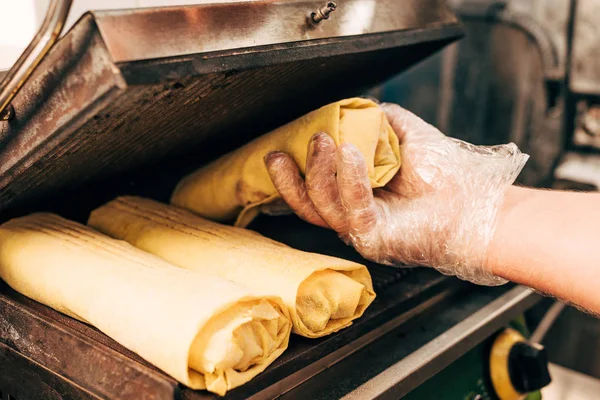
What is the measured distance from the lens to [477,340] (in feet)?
3.76

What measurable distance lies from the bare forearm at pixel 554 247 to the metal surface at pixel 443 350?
0.15 metres

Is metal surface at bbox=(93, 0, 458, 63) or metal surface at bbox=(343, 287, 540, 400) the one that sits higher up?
metal surface at bbox=(93, 0, 458, 63)

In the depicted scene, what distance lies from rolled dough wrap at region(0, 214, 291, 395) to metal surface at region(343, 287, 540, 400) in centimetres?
18

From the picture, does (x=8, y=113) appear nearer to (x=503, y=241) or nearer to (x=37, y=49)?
(x=37, y=49)

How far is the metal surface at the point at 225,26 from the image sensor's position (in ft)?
2.37

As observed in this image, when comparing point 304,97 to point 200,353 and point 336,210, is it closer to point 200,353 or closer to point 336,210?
point 336,210

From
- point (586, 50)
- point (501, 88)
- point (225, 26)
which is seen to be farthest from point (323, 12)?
point (501, 88)

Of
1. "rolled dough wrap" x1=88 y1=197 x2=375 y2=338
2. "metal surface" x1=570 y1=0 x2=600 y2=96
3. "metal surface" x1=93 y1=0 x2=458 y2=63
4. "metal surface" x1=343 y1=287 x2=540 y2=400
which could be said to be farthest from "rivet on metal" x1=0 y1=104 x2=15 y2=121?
"metal surface" x1=570 y1=0 x2=600 y2=96

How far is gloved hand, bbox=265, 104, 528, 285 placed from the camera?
41.1 inches

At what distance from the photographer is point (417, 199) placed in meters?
1.14

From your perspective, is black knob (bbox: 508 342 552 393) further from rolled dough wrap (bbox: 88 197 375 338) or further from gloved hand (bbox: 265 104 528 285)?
rolled dough wrap (bbox: 88 197 375 338)

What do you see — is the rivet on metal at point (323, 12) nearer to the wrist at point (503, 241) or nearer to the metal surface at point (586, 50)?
the wrist at point (503, 241)

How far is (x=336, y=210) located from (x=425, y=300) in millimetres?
257

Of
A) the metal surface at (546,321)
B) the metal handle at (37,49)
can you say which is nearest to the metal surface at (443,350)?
the metal handle at (37,49)
